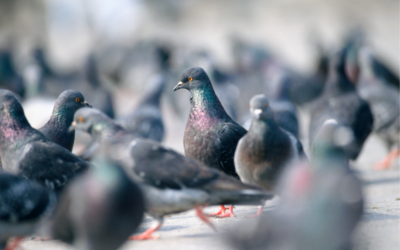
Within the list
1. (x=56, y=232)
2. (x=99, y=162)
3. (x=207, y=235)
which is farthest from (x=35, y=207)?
(x=207, y=235)

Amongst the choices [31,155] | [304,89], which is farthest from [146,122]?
[304,89]

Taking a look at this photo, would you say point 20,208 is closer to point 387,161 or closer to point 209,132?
point 209,132

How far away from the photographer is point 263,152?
3.97 meters

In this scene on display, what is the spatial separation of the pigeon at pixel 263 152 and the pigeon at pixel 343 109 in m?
2.81

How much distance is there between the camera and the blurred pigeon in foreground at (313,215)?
282 cm

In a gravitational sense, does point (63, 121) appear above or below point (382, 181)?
above

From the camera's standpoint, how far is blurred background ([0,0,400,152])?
49.1 ft

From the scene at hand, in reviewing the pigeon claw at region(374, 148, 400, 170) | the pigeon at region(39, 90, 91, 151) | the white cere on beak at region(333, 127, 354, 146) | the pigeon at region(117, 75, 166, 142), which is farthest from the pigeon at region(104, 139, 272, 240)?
the pigeon claw at region(374, 148, 400, 170)

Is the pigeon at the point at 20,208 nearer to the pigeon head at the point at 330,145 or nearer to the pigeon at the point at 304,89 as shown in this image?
the pigeon head at the point at 330,145

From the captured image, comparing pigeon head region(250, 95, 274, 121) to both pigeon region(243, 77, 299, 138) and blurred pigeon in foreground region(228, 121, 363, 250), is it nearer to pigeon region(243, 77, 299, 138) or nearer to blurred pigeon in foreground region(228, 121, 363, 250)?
blurred pigeon in foreground region(228, 121, 363, 250)

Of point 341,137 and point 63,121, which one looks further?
point 63,121

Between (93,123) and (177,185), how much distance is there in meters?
0.86

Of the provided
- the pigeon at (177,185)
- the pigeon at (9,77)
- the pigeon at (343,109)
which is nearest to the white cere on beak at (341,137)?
the pigeon at (177,185)

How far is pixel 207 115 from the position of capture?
4938 millimetres
